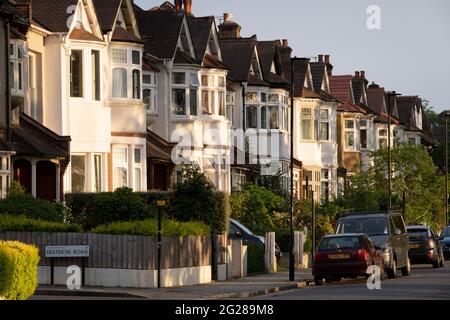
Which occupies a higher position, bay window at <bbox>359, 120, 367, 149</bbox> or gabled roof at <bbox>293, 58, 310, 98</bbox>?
gabled roof at <bbox>293, 58, 310, 98</bbox>

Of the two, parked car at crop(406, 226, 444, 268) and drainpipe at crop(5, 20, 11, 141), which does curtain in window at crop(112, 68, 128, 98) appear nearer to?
drainpipe at crop(5, 20, 11, 141)

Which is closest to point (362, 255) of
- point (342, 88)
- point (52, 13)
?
point (52, 13)

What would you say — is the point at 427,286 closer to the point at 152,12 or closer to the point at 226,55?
the point at 152,12

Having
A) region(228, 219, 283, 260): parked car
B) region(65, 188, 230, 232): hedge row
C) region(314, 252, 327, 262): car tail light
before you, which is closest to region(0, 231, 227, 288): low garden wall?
region(65, 188, 230, 232): hedge row

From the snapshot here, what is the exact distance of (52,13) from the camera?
160ft

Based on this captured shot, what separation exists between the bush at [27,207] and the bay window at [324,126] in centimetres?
3930

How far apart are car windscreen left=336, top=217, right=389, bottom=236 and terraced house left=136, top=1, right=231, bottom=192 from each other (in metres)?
11.9

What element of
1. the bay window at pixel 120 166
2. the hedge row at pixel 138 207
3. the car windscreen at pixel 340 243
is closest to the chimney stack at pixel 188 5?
the bay window at pixel 120 166

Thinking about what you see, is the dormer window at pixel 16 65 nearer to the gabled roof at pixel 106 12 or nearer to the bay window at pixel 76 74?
the bay window at pixel 76 74

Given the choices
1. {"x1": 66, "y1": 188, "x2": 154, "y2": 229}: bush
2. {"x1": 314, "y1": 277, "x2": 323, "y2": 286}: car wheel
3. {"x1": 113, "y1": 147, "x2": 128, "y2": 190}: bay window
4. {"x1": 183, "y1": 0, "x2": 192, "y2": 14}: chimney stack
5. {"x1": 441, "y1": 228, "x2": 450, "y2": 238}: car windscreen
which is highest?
{"x1": 183, "y1": 0, "x2": 192, "y2": 14}: chimney stack

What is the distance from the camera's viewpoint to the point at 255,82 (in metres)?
69.6

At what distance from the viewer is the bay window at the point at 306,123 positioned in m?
77.5

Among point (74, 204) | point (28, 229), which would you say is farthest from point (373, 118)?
point (28, 229)

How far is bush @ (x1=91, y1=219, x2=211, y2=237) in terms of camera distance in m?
37.8
